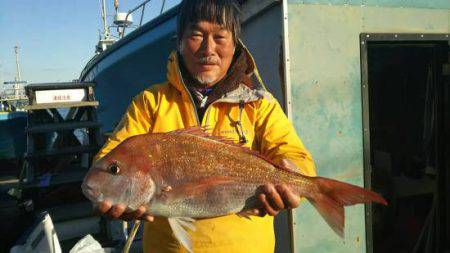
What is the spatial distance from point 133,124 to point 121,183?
0.37 metres

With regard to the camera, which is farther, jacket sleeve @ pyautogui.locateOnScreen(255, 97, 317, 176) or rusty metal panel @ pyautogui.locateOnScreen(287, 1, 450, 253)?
rusty metal panel @ pyautogui.locateOnScreen(287, 1, 450, 253)

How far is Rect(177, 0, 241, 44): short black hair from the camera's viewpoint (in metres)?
2.10

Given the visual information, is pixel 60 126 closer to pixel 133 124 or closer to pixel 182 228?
pixel 133 124

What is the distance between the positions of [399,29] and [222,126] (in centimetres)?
225

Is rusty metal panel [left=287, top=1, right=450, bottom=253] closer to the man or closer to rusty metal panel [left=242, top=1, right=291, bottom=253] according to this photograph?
rusty metal panel [left=242, top=1, right=291, bottom=253]

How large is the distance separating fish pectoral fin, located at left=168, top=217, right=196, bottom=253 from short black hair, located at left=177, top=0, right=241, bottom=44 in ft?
3.45

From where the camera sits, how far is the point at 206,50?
2.08 metres

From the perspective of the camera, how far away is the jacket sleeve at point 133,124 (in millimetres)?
1974

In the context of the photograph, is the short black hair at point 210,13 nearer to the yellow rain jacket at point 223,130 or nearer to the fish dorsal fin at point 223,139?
the yellow rain jacket at point 223,130

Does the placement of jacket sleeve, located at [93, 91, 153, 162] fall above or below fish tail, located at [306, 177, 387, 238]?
above

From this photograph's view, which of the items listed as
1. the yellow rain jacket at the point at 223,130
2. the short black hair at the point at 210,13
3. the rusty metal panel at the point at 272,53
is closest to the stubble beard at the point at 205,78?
the yellow rain jacket at the point at 223,130

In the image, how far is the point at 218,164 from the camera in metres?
1.87

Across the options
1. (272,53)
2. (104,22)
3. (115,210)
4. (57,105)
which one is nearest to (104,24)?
(104,22)

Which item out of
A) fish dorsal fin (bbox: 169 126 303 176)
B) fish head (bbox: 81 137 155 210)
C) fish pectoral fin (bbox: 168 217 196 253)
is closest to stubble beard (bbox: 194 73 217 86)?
fish dorsal fin (bbox: 169 126 303 176)
